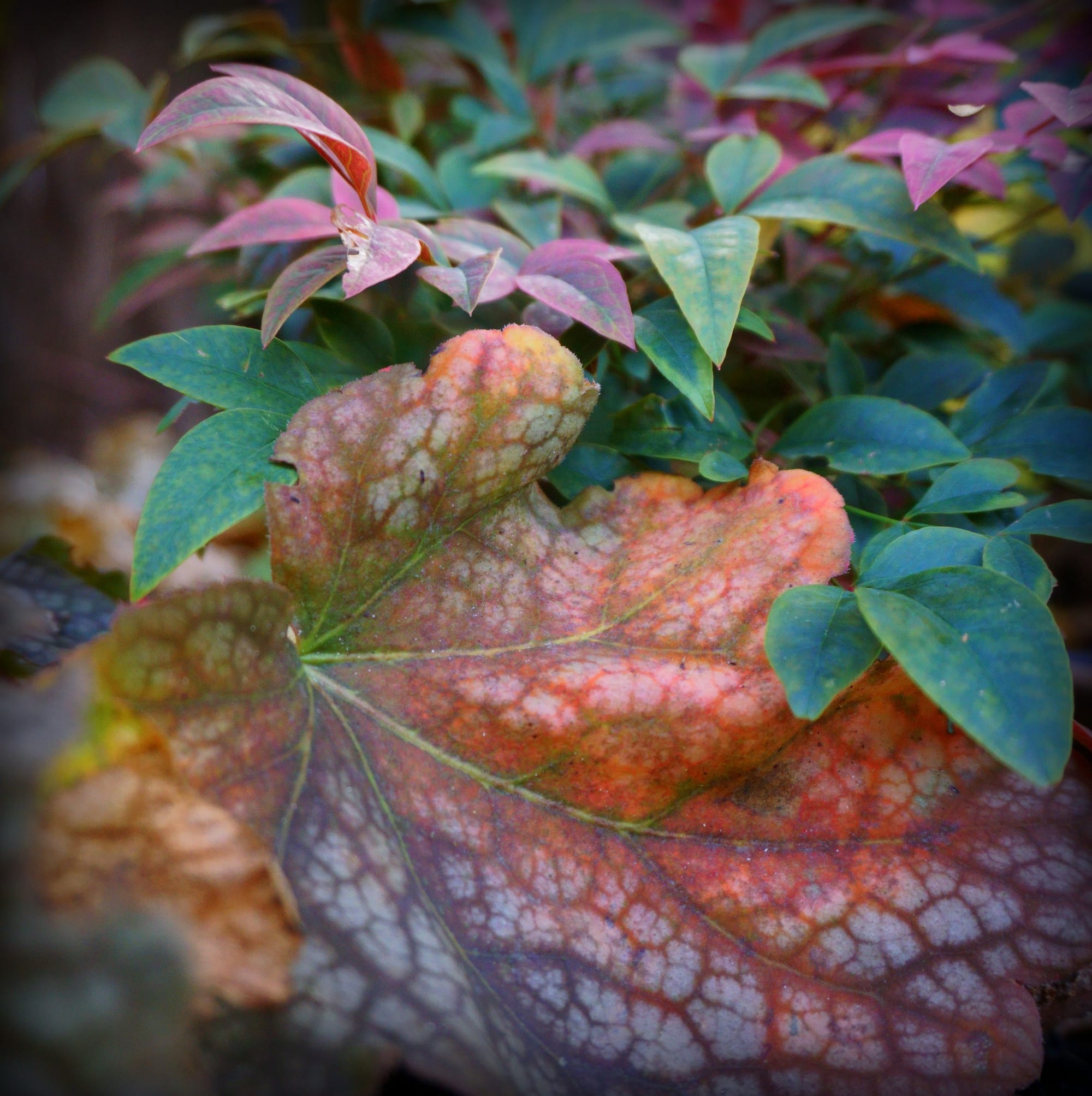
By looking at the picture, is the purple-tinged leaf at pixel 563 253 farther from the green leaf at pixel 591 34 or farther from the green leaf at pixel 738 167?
the green leaf at pixel 591 34

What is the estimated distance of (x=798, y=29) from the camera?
0.94 metres

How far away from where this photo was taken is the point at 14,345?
2135mm

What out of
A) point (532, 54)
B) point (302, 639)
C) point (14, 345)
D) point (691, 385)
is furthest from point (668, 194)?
point (14, 345)

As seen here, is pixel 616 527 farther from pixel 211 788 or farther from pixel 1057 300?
pixel 1057 300

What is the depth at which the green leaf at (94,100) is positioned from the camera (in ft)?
3.27

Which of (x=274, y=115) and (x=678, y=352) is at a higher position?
(x=274, y=115)

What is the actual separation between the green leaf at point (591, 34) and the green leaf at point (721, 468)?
710mm

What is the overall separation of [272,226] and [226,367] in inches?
5.8

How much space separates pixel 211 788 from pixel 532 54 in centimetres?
101

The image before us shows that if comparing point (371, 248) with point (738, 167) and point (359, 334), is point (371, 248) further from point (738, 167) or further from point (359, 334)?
Answer: point (738, 167)

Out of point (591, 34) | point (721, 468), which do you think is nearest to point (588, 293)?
point (721, 468)

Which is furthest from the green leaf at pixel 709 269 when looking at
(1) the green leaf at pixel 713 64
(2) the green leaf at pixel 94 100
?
(2) the green leaf at pixel 94 100

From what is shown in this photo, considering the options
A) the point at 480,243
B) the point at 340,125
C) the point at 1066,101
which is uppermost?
the point at 340,125

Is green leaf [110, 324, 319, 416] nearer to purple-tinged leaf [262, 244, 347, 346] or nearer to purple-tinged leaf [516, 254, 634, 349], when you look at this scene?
purple-tinged leaf [262, 244, 347, 346]
